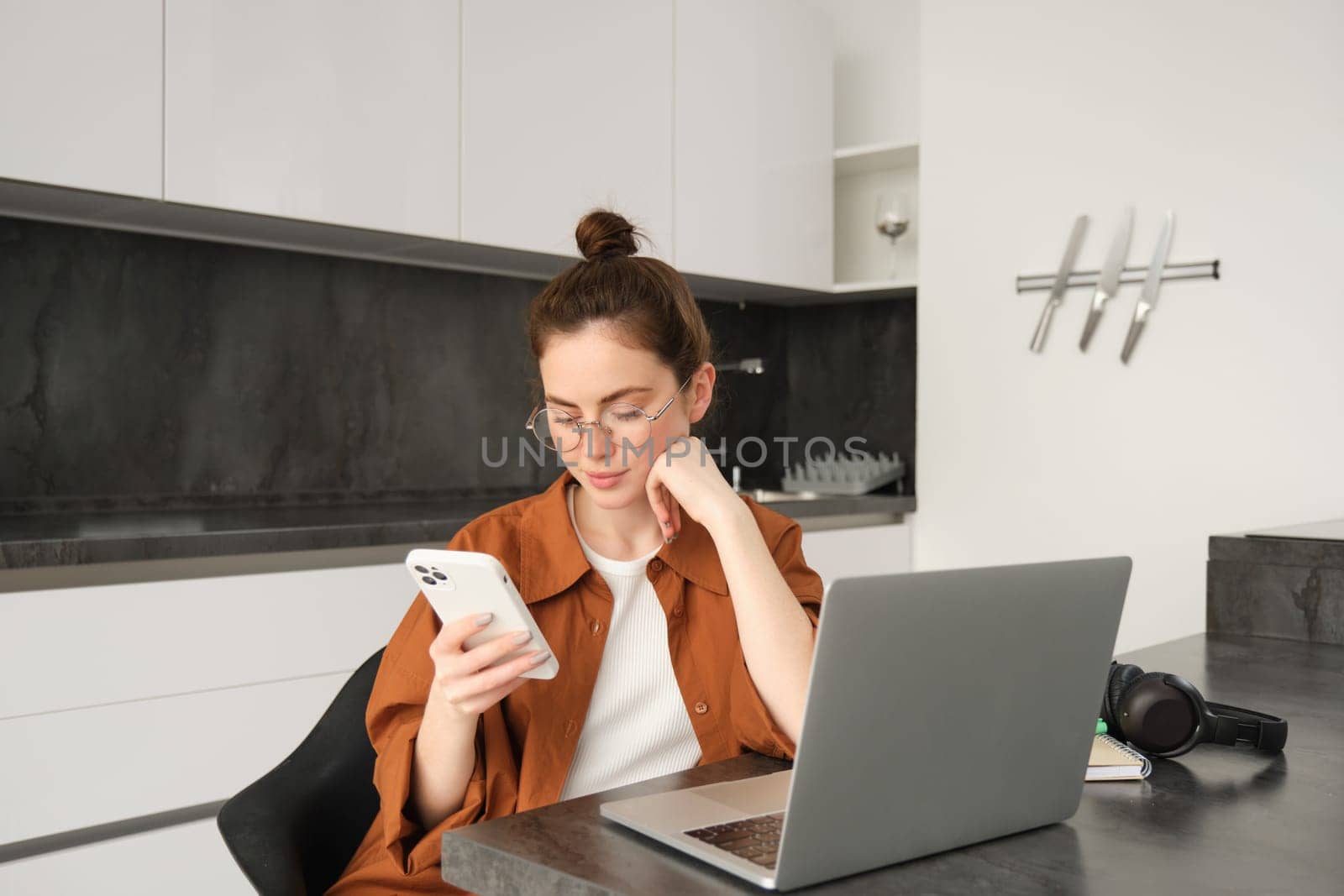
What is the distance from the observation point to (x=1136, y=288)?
9.55ft

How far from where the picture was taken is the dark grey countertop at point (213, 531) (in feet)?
5.61

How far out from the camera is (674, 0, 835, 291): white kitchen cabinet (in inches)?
117

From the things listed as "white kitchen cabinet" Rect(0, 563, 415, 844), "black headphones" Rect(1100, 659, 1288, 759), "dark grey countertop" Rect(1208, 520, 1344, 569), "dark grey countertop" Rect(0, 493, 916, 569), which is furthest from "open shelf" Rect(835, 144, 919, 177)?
"black headphones" Rect(1100, 659, 1288, 759)

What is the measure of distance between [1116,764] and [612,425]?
60cm

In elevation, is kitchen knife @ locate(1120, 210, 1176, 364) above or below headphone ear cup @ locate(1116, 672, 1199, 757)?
above

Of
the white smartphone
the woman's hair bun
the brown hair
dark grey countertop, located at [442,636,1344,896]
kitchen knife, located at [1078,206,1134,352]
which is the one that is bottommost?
dark grey countertop, located at [442,636,1344,896]

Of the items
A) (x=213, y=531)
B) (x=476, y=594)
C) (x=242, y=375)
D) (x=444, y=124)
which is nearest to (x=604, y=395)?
(x=476, y=594)

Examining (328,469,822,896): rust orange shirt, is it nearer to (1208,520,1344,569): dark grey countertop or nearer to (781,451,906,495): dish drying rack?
(1208,520,1344,569): dark grey countertop

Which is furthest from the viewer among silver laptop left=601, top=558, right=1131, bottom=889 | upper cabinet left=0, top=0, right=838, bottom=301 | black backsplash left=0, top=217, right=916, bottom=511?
black backsplash left=0, top=217, right=916, bottom=511

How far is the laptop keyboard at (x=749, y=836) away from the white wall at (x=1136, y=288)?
2.27 m

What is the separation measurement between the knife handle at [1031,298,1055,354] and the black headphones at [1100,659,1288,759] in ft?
6.82

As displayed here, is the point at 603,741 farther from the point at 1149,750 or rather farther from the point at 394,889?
the point at 1149,750

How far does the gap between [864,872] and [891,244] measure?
3.02 metres

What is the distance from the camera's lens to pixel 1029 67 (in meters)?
3.05
